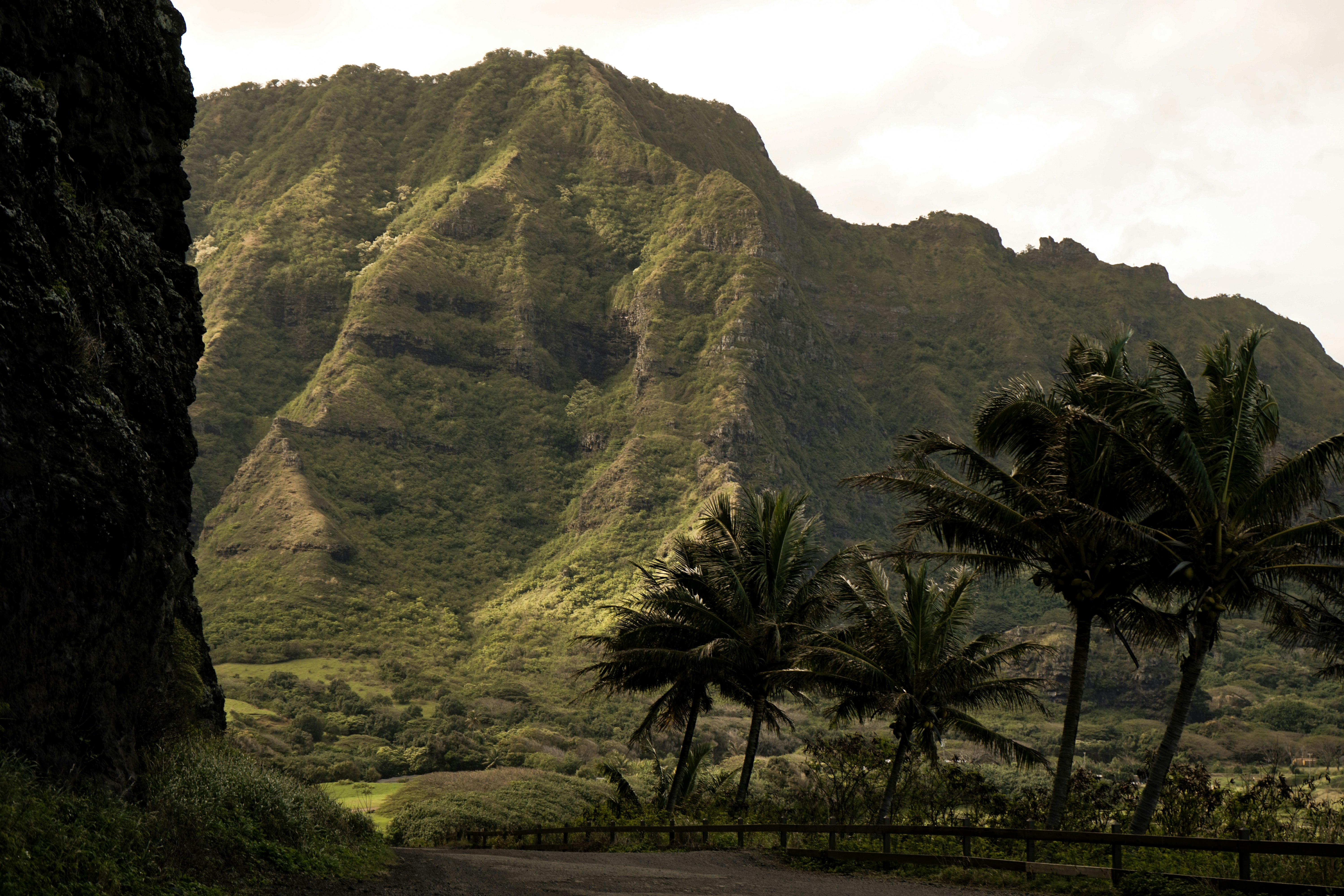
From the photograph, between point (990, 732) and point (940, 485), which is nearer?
point (940, 485)

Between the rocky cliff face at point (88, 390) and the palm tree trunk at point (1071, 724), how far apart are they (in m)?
14.3

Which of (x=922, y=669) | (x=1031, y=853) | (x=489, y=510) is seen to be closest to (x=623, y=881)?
(x=1031, y=853)

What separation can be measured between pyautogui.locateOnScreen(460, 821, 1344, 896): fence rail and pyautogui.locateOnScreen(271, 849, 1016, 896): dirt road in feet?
2.26

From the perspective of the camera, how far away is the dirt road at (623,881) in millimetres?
13961

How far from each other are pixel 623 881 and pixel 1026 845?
7175 millimetres

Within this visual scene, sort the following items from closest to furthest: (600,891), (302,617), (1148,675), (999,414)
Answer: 1. (600,891)
2. (999,414)
3. (302,617)
4. (1148,675)

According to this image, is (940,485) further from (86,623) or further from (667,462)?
(667,462)

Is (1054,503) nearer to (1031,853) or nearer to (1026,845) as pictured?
(1026,845)

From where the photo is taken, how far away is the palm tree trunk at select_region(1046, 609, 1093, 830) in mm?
18438

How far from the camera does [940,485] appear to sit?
2025 centimetres

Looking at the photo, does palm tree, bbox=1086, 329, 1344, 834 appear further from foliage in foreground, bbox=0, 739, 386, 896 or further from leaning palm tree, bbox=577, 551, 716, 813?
foliage in foreground, bbox=0, 739, 386, 896

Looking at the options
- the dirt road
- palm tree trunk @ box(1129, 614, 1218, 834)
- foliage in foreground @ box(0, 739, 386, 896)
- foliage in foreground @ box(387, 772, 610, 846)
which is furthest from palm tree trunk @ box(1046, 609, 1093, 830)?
foliage in foreground @ box(387, 772, 610, 846)

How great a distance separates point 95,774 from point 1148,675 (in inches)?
5940

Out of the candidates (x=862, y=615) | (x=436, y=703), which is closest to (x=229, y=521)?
(x=436, y=703)
